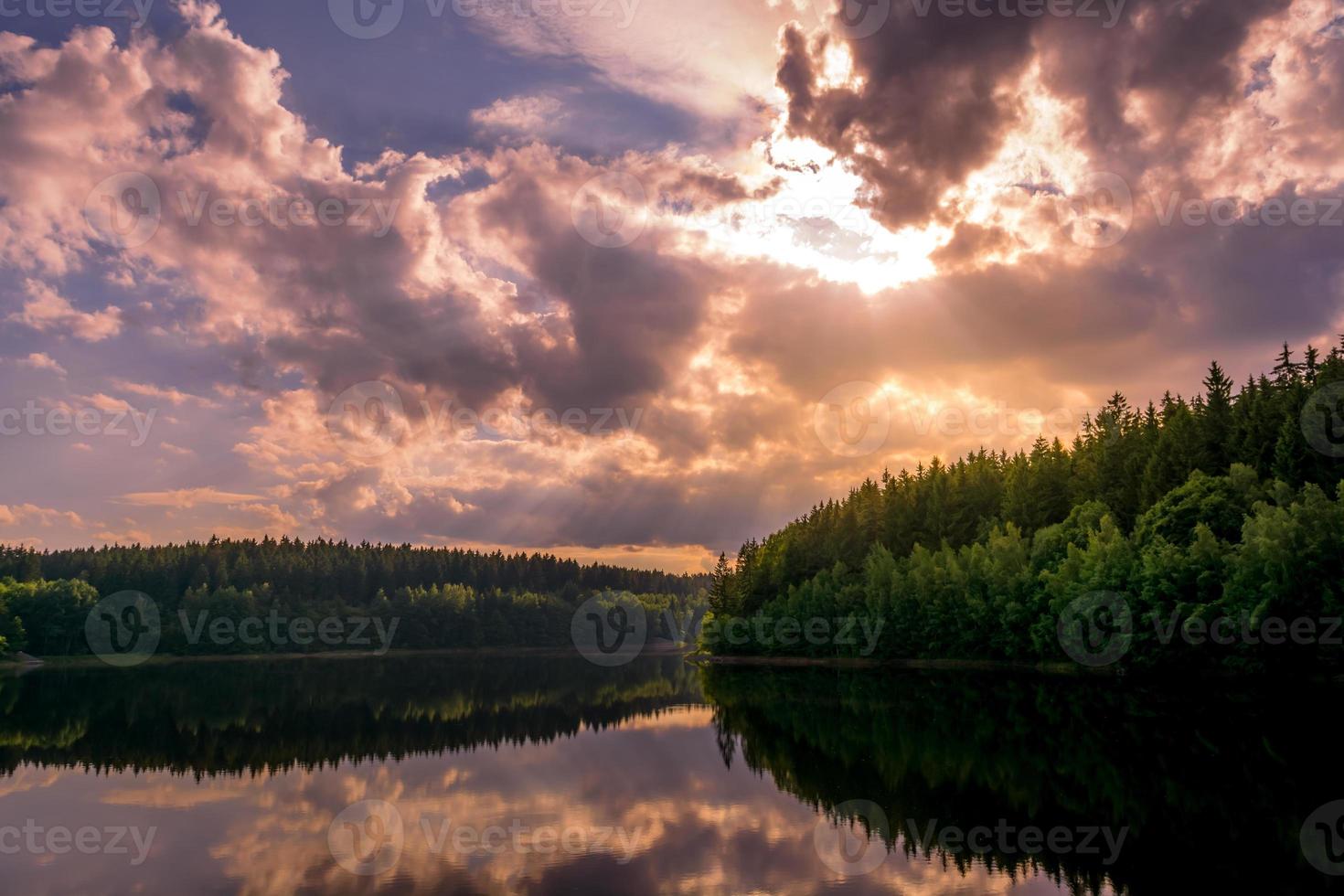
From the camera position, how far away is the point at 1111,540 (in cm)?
8988

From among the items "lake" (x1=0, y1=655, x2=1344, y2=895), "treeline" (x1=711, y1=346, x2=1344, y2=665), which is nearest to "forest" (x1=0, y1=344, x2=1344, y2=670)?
"treeline" (x1=711, y1=346, x2=1344, y2=665)

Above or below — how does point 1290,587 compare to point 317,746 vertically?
above

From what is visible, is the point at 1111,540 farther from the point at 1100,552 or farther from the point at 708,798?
the point at 708,798

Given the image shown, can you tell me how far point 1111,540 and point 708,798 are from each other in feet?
230

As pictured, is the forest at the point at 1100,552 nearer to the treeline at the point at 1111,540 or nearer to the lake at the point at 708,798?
the treeline at the point at 1111,540

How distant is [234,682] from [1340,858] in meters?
119

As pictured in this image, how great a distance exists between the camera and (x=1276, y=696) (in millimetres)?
61469

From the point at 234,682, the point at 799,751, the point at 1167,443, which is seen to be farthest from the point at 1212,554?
the point at 234,682

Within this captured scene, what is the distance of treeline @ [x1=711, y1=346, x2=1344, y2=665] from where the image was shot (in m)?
69.4

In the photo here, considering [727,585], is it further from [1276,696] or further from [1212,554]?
[1276,696]

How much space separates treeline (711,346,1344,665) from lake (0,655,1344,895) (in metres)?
8.87

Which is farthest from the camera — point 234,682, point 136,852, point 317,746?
point 234,682

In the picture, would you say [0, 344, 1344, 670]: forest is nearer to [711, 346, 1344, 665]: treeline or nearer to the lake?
[711, 346, 1344, 665]: treeline

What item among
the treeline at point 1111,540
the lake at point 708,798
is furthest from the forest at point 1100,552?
the lake at point 708,798
